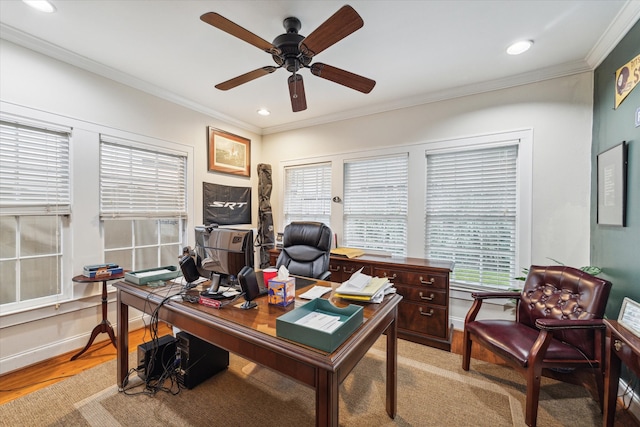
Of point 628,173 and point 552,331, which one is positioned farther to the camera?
point 628,173

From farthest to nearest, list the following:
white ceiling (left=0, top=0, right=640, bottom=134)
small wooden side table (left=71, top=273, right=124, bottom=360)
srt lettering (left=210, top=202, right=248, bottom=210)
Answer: srt lettering (left=210, top=202, right=248, bottom=210) → small wooden side table (left=71, top=273, right=124, bottom=360) → white ceiling (left=0, top=0, right=640, bottom=134)

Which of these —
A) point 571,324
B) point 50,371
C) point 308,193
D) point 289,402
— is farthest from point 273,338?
point 308,193

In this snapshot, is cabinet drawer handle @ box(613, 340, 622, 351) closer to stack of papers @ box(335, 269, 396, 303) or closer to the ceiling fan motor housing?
Result: stack of papers @ box(335, 269, 396, 303)

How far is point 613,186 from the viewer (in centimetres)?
206

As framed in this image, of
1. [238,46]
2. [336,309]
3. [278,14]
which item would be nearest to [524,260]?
[336,309]

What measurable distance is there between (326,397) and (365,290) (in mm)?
651

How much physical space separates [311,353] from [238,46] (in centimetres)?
242

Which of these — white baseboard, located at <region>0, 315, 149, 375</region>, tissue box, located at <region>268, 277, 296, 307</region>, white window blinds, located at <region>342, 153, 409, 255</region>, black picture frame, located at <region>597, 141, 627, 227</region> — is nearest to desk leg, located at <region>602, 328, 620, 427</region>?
black picture frame, located at <region>597, 141, 627, 227</region>

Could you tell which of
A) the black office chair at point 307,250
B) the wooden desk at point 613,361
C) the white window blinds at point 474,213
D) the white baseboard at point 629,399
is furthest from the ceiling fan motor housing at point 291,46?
the white baseboard at point 629,399

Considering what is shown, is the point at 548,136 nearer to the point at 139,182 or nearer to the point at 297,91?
the point at 297,91

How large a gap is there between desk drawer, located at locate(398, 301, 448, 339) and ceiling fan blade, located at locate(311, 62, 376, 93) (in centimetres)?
211

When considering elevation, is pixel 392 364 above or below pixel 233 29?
below

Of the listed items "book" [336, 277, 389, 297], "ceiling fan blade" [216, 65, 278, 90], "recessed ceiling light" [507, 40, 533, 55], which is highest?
"recessed ceiling light" [507, 40, 533, 55]

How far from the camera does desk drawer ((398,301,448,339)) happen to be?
103 inches
